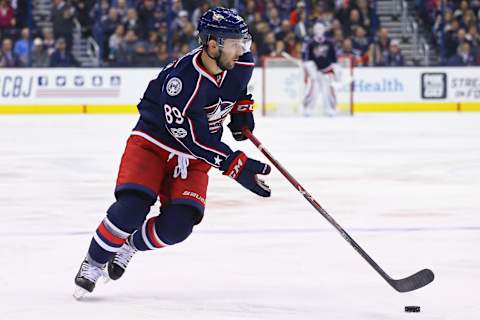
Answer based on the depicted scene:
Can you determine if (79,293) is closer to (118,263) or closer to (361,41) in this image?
(118,263)

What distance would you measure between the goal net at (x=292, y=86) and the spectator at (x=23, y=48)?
3.23 metres

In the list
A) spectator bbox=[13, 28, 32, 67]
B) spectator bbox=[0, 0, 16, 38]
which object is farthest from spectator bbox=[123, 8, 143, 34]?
spectator bbox=[0, 0, 16, 38]

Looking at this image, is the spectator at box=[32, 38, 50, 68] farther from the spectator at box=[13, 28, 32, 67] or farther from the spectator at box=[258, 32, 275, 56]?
the spectator at box=[258, 32, 275, 56]

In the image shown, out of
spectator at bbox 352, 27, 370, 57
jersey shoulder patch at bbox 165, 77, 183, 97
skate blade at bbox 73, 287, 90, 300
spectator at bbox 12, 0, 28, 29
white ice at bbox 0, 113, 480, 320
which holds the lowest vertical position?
spectator at bbox 352, 27, 370, 57

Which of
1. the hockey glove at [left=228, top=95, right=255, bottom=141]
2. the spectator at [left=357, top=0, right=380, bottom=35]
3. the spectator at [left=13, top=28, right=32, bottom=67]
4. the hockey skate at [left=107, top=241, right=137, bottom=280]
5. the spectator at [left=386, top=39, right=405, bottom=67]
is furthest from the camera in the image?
the spectator at [left=357, top=0, right=380, bottom=35]

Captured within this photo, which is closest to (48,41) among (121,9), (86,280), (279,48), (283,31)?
(121,9)

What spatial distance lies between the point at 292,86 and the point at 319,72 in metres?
0.42

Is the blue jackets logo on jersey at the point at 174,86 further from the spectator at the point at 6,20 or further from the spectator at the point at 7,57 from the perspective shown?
the spectator at the point at 6,20

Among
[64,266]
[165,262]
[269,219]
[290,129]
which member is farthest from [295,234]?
[290,129]

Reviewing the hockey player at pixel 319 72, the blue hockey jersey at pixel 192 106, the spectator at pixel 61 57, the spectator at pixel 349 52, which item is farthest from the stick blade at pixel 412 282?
the spectator at pixel 349 52

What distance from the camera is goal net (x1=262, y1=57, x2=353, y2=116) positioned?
1561 centimetres

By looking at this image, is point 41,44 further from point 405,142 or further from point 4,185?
point 4,185

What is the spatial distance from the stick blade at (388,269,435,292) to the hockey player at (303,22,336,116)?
11.7 metres

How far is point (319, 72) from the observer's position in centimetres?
1561
